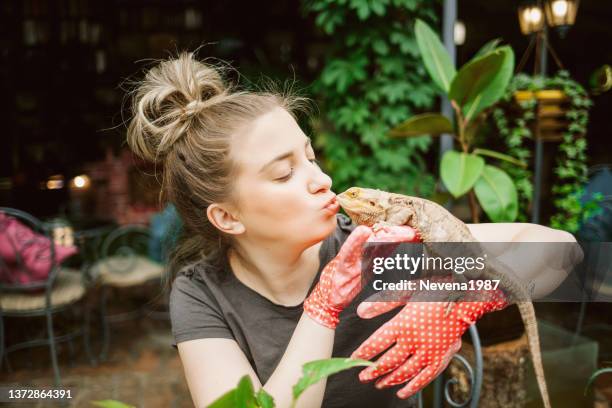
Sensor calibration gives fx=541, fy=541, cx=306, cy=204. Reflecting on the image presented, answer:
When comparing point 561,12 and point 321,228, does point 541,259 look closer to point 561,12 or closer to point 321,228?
point 321,228

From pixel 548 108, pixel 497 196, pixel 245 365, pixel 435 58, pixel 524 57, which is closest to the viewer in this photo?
pixel 245 365

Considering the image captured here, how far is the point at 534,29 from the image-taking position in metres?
2.95

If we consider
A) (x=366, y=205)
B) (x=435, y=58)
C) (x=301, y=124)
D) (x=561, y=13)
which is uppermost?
(x=561, y=13)

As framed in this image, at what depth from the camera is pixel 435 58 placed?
7.52 feet

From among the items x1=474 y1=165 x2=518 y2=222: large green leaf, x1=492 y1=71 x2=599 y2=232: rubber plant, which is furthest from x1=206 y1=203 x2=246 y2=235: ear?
x1=492 y1=71 x2=599 y2=232: rubber plant

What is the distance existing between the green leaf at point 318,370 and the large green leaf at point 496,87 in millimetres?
1692

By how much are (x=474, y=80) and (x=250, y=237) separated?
1422 mm

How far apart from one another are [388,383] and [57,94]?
558 cm

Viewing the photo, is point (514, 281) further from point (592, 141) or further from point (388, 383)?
point (592, 141)

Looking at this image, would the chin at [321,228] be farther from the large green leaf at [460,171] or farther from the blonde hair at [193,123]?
the large green leaf at [460,171]

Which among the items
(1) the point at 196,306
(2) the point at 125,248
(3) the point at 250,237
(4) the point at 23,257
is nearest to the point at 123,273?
(2) the point at 125,248

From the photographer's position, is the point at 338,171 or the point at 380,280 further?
the point at 338,171

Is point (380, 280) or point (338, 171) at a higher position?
point (380, 280)

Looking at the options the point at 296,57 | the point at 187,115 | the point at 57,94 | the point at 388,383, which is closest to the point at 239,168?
the point at 187,115
